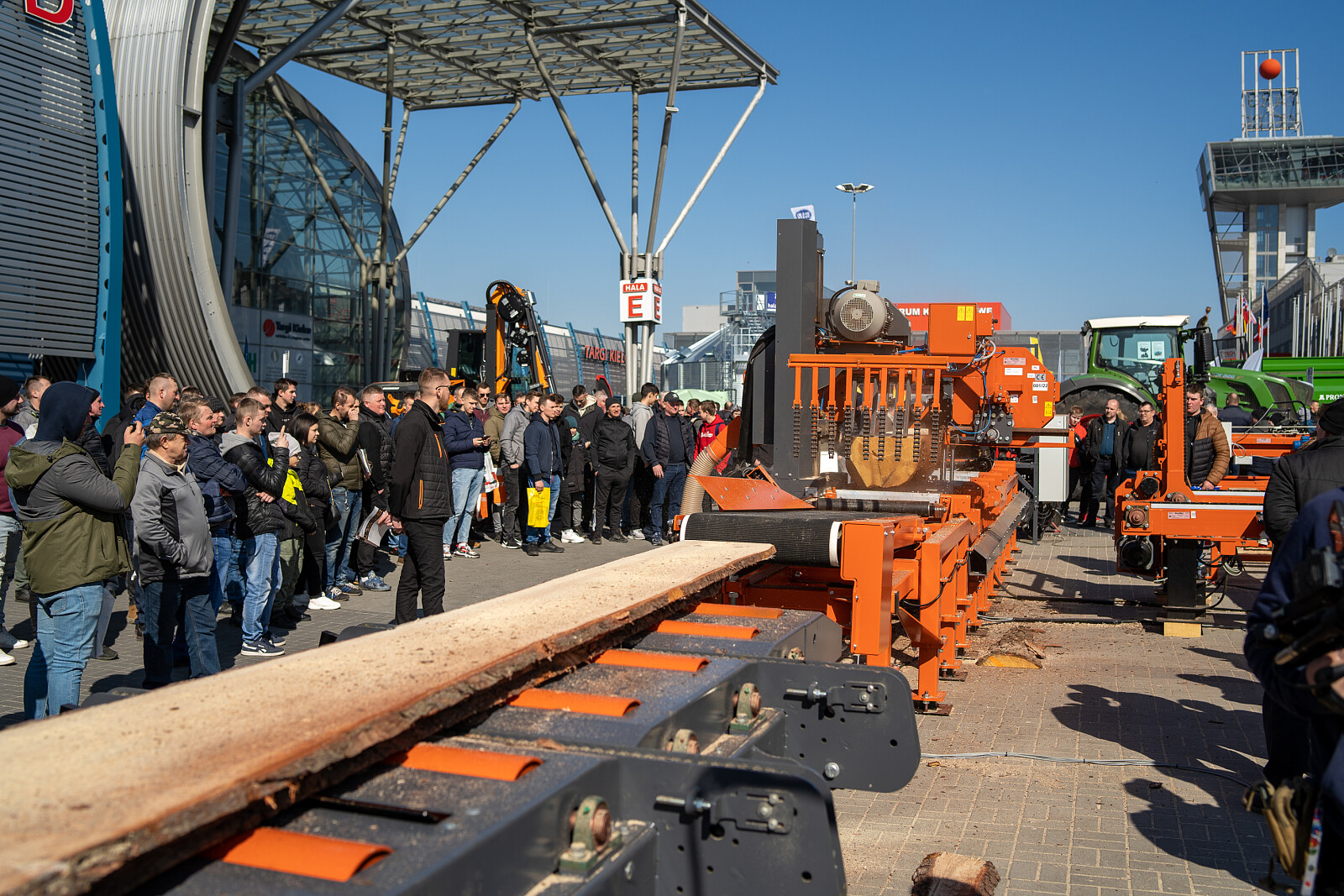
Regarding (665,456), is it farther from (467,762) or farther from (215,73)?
(467,762)

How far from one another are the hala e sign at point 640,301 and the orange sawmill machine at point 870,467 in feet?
44.2

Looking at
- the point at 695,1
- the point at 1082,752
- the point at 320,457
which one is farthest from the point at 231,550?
the point at 695,1

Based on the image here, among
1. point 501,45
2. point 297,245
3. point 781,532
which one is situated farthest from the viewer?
point 297,245

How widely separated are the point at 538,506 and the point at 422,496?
6.33 metres

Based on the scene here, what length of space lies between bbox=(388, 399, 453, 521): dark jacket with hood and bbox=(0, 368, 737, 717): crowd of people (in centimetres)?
1

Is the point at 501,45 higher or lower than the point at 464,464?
higher

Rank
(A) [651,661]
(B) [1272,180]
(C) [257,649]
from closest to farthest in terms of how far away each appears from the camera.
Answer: (A) [651,661]
(C) [257,649]
(B) [1272,180]

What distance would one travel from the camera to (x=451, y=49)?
944 inches

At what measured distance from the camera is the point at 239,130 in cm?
2133

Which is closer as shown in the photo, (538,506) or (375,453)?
(375,453)

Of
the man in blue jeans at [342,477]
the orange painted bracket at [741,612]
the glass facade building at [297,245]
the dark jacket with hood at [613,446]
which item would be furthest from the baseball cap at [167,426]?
the glass facade building at [297,245]

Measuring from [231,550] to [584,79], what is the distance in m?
20.6

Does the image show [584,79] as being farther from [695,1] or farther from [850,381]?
[850,381]

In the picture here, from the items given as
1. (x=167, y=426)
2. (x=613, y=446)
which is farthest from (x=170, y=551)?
(x=613, y=446)
